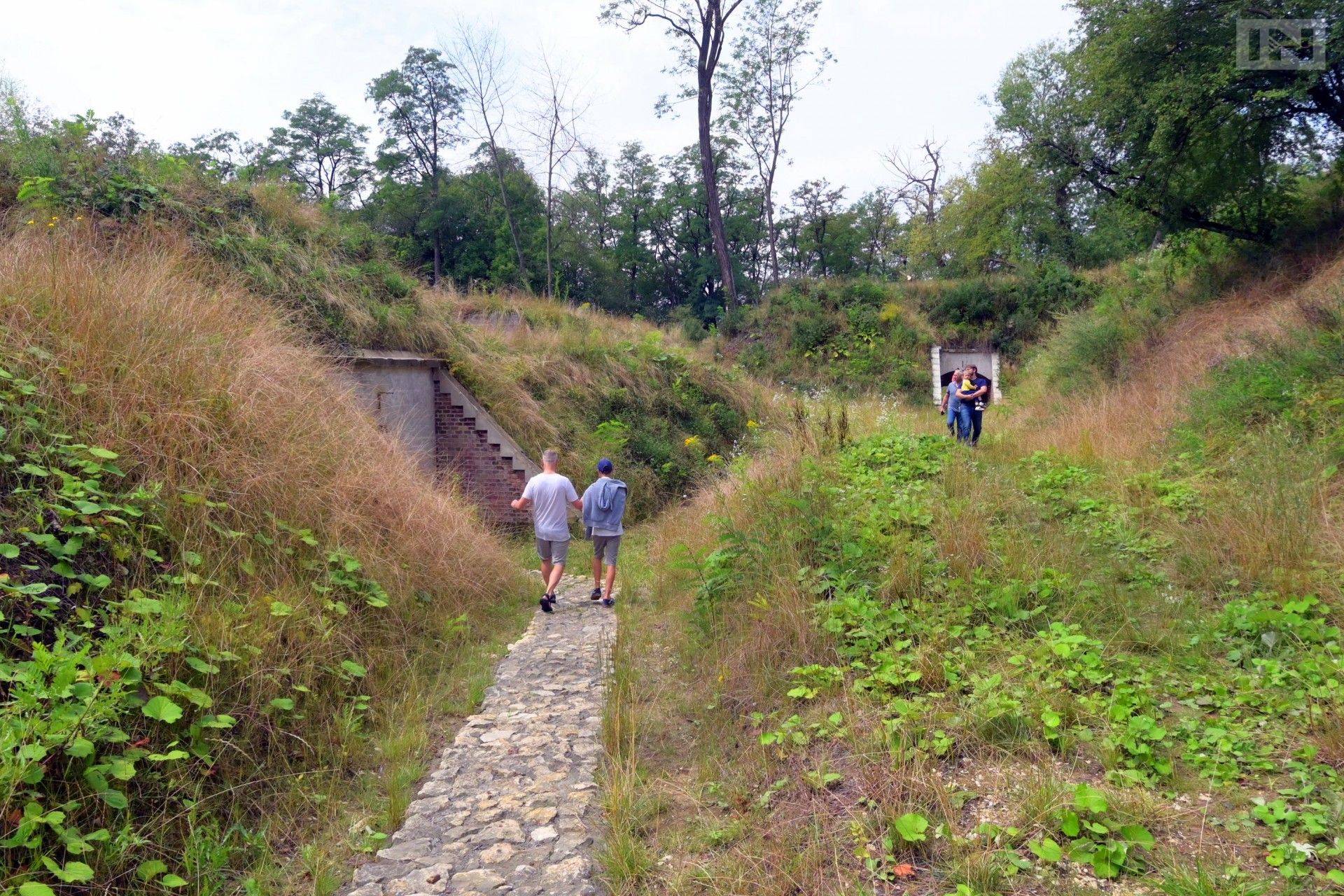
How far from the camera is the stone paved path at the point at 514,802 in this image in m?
3.71

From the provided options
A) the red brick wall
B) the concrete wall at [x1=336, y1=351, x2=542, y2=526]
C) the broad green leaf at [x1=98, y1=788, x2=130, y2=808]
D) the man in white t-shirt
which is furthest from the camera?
the red brick wall

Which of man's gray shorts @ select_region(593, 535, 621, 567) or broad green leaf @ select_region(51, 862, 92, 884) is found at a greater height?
man's gray shorts @ select_region(593, 535, 621, 567)

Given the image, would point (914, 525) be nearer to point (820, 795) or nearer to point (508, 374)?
point (820, 795)

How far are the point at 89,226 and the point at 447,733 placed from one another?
304 inches

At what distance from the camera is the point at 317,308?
10969 mm

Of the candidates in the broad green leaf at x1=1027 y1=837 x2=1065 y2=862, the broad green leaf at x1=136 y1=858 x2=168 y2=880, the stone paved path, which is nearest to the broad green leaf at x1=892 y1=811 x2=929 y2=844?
the broad green leaf at x1=1027 y1=837 x2=1065 y2=862

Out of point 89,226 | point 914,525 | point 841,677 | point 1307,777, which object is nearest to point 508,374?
point 89,226

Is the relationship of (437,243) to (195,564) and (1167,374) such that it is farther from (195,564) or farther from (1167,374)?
(195,564)

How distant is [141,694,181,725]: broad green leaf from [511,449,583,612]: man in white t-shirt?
457cm

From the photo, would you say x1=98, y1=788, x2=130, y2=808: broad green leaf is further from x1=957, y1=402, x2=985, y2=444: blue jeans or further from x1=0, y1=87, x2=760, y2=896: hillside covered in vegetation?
x1=957, y1=402, x2=985, y2=444: blue jeans

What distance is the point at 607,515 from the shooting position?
856 cm

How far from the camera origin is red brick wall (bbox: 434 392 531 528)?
1315 centimetres

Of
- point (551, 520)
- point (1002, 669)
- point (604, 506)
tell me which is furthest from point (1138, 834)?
point (551, 520)

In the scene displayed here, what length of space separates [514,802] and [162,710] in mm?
1874
